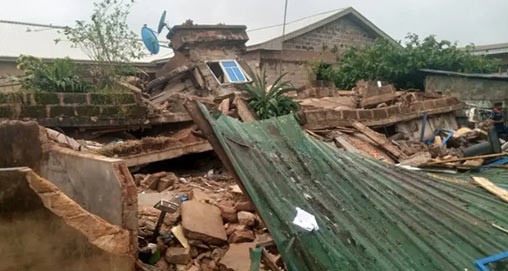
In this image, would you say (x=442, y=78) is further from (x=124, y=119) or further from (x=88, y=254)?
(x=88, y=254)

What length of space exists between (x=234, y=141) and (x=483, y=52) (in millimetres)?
16313

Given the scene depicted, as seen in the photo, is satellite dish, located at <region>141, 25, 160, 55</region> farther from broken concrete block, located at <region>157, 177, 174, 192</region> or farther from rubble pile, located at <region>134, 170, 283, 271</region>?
rubble pile, located at <region>134, 170, 283, 271</region>

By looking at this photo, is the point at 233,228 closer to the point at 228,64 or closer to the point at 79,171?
the point at 79,171

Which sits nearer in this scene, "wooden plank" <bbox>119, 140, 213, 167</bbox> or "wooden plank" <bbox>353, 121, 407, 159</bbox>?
"wooden plank" <bbox>119, 140, 213, 167</bbox>

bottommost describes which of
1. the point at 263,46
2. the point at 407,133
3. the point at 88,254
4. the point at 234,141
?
the point at 407,133

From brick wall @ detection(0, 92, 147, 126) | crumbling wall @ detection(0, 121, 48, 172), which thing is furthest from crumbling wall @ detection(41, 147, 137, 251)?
brick wall @ detection(0, 92, 147, 126)

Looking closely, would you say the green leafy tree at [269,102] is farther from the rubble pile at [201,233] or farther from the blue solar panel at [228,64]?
the blue solar panel at [228,64]

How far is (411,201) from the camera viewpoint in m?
4.88

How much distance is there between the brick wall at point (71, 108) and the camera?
719cm

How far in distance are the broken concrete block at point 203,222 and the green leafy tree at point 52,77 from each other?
4.07 m

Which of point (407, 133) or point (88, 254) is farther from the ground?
point (88, 254)

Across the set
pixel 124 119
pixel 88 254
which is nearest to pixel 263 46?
pixel 124 119

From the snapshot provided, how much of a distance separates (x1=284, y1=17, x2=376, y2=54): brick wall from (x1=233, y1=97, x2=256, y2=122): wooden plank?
929 cm

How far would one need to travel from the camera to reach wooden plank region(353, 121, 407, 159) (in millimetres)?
8422
